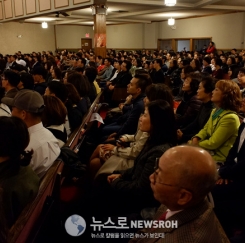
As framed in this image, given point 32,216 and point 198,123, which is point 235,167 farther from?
point 32,216

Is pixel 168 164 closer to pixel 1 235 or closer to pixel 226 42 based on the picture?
pixel 1 235

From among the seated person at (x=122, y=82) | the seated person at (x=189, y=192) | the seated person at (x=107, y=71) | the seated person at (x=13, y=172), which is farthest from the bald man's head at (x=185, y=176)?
the seated person at (x=107, y=71)

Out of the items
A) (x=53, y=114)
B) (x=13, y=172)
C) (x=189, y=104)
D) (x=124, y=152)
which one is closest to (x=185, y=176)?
(x=13, y=172)

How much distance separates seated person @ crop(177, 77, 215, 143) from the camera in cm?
317

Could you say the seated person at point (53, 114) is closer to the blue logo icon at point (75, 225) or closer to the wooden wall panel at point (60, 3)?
the blue logo icon at point (75, 225)

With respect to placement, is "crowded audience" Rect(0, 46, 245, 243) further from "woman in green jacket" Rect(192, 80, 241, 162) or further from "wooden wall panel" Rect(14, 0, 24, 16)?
"wooden wall panel" Rect(14, 0, 24, 16)

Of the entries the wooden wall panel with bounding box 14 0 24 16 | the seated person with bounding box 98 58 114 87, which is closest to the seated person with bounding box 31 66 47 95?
the seated person with bounding box 98 58 114 87

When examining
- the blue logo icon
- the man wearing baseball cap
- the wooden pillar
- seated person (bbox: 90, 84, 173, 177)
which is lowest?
the blue logo icon

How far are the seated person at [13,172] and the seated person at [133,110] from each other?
6.14 ft

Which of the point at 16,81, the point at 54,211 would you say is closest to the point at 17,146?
the point at 54,211

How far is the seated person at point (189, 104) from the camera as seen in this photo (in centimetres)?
363

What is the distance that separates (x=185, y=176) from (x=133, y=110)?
2.37 metres

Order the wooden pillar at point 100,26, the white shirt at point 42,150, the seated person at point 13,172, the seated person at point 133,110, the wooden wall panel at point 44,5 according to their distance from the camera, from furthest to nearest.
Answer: the wooden wall panel at point 44,5 < the wooden pillar at point 100,26 < the seated person at point 133,110 < the white shirt at point 42,150 < the seated person at point 13,172

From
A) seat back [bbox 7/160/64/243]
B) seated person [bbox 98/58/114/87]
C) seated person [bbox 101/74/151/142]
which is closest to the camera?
seat back [bbox 7/160/64/243]
